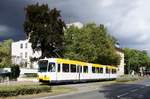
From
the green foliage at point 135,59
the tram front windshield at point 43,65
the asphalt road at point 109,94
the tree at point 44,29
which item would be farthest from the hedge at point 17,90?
the green foliage at point 135,59

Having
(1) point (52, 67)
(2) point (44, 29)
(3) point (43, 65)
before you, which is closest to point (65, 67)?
(1) point (52, 67)

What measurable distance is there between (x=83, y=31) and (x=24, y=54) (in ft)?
140

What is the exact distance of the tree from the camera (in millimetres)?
65938

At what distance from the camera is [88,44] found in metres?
79.8

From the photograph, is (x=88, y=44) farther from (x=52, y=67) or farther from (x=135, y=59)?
(x=135, y=59)

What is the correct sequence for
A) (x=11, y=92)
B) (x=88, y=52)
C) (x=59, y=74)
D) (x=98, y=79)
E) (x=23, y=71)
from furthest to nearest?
1. (x=23, y=71)
2. (x=88, y=52)
3. (x=98, y=79)
4. (x=59, y=74)
5. (x=11, y=92)

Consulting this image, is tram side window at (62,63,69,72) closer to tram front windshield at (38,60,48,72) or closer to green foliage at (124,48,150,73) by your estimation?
tram front windshield at (38,60,48,72)

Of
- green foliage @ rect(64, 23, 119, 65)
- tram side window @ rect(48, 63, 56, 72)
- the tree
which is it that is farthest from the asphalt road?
green foliage @ rect(64, 23, 119, 65)

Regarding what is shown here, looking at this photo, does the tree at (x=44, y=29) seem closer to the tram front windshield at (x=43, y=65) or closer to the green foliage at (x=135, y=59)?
the tram front windshield at (x=43, y=65)

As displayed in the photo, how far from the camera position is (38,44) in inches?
2697

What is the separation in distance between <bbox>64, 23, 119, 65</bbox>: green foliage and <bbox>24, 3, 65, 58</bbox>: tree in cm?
1078

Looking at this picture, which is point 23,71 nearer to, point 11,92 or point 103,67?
point 103,67

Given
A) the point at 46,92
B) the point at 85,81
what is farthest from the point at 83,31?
the point at 46,92

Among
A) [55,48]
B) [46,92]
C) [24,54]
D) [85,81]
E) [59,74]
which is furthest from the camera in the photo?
[24,54]
